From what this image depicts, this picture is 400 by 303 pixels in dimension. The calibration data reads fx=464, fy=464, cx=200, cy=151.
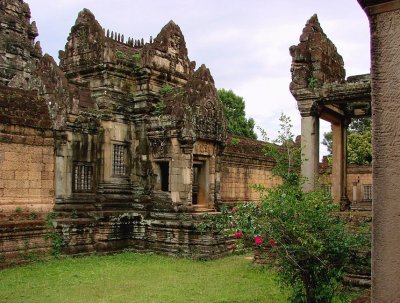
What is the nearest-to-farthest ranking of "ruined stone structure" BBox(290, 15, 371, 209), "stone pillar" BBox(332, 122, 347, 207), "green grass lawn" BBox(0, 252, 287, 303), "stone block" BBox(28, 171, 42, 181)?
"green grass lawn" BBox(0, 252, 287, 303)
"ruined stone structure" BBox(290, 15, 371, 209)
"stone block" BBox(28, 171, 42, 181)
"stone pillar" BBox(332, 122, 347, 207)

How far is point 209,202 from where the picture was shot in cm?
1593

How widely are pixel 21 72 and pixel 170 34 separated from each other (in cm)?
1045

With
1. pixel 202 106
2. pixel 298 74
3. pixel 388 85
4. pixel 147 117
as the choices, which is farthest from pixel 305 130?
pixel 388 85

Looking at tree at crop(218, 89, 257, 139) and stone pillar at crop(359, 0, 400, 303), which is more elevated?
tree at crop(218, 89, 257, 139)

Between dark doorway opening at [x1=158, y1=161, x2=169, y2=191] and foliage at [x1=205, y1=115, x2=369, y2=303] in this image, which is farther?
dark doorway opening at [x1=158, y1=161, x2=169, y2=191]

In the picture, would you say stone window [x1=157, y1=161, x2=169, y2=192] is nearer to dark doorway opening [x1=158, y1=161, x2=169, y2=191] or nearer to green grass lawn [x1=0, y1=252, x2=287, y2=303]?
dark doorway opening [x1=158, y1=161, x2=169, y2=191]

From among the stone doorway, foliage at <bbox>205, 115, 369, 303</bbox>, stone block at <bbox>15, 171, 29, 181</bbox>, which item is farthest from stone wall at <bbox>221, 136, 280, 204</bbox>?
foliage at <bbox>205, 115, 369, 303</bbox>

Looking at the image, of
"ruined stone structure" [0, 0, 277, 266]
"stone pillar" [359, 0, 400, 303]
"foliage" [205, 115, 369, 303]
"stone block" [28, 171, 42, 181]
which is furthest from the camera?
"stone block" [28, 171, 42, 181]

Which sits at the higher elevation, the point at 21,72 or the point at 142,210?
the point at 21,72

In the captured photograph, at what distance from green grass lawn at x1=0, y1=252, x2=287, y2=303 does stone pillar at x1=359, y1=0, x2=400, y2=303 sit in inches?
241

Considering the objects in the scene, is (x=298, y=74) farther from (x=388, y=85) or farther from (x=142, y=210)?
(x=388, y=85)

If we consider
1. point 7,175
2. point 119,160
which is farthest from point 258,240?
point 119,160

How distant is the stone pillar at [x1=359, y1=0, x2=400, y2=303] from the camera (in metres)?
2.68

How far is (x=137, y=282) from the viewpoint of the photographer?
1021 centimetres
